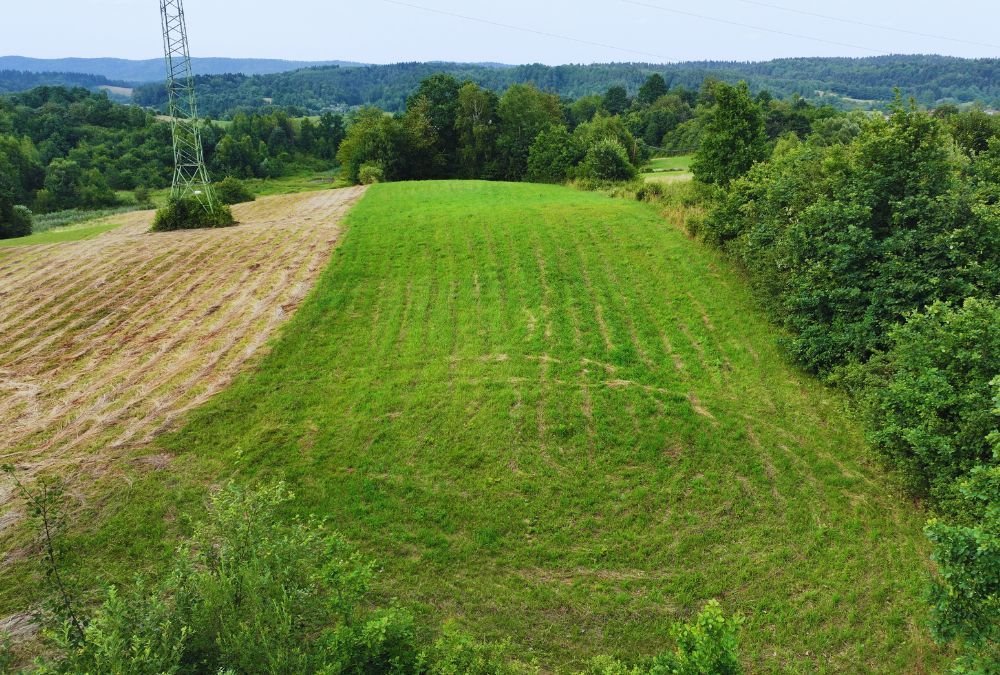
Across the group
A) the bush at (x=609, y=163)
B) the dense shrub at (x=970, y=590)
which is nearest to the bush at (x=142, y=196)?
the bush at (x=609, y=163)

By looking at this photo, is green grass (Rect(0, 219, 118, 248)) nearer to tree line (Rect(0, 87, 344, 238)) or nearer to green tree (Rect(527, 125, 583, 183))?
green tree (Rect(527, 125, 583, 183))

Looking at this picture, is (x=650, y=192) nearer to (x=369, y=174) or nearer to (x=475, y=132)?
(x=369, y=174)

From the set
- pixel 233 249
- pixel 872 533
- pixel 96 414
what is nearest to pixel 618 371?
pixel 872 533

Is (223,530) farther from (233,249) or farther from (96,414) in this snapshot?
(233,249)

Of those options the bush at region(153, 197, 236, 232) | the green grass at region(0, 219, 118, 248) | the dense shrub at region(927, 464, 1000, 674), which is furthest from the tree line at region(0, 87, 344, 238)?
the dense shrub at region(927, 464, 1000, 674)

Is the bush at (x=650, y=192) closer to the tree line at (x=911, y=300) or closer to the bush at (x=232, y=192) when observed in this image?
the tree line at (x=911, y=300)

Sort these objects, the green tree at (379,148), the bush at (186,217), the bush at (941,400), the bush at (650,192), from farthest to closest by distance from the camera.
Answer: the green tree at (379,148) < the bush at (650,192) < the bush at (186,217) < the bush at (941,400)

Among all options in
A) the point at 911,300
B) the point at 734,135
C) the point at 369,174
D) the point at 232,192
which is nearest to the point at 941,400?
the point at 911,300
